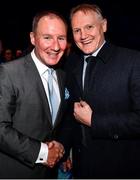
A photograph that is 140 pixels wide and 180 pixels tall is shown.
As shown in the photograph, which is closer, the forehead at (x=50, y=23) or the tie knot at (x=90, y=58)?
the forehead at (x=50, y=23)

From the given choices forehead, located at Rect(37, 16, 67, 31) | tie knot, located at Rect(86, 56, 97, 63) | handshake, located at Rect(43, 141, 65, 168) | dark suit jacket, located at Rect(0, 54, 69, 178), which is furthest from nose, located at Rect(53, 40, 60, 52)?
handshake, located at Rect(43, 141, 65, 168)

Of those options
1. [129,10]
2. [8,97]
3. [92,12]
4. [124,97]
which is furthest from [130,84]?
[129,10]

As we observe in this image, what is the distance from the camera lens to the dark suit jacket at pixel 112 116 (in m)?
2.51

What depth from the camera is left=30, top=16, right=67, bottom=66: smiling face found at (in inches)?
97.5

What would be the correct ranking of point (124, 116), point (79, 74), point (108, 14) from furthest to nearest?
point (108, 14) → point (79, 74) → point (124, 116)

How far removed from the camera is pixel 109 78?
258cm

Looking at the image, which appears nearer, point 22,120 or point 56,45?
point 22,120

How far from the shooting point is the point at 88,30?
2.71m

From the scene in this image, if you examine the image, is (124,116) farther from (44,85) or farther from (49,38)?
(49,38)

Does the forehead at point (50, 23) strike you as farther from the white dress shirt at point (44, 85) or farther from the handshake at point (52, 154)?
the handshake at point (52, 154)

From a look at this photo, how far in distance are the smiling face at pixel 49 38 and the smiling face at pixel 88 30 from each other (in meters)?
0.21

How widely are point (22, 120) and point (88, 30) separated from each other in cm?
99

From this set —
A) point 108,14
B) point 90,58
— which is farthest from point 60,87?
point 108,14

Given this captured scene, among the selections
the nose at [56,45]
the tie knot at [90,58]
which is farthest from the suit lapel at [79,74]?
the nose at [56,45]
